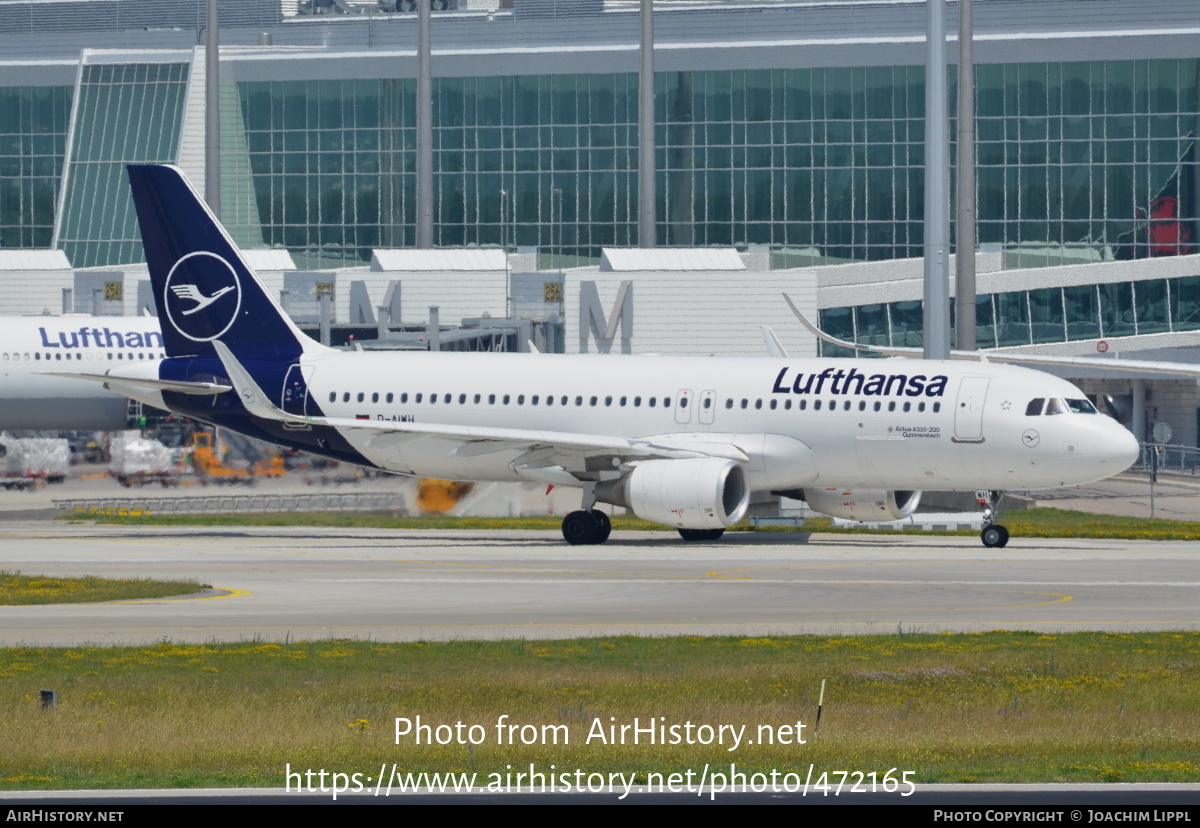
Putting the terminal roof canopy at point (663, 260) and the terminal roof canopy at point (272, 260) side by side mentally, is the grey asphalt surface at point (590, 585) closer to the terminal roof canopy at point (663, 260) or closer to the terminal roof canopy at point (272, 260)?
the terminal roof canopy at point (663, 260)

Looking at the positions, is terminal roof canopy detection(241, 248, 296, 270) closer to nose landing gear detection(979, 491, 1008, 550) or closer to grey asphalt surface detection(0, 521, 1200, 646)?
grey asphalt surface detection(0, 521, 1200, 646)

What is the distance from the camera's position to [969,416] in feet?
142

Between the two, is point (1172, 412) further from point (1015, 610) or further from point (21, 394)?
point (1015, 610)

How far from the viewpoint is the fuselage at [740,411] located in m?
43.3

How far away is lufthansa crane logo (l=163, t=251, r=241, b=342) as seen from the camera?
50.1m

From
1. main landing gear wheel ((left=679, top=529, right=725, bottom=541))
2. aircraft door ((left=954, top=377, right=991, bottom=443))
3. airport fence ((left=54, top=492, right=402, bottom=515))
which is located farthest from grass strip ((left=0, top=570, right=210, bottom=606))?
aircraft door ((left=954, top=377, right=991, bottom=443))

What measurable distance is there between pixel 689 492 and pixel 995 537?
293 inches

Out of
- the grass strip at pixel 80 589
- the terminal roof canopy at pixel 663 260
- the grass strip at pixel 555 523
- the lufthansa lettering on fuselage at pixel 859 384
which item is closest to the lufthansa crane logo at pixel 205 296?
the grass strip at pixel 555 523

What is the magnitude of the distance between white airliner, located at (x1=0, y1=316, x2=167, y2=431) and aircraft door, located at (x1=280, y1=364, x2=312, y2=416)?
20.6 metres

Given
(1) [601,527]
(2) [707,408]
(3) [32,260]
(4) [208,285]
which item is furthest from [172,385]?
(3) [32,260]

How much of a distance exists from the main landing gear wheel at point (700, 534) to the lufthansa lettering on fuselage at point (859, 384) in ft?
12.9

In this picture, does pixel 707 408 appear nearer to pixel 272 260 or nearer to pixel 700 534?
pixel 700 534

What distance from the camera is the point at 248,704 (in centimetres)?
2172

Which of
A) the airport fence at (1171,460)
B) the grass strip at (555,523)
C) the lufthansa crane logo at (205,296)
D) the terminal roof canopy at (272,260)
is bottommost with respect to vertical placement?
the airport fence at (1171,460)
